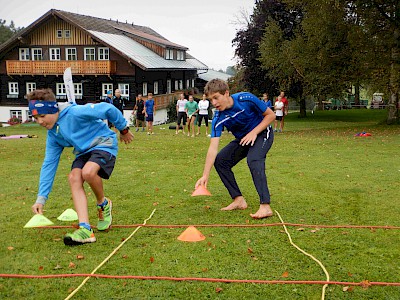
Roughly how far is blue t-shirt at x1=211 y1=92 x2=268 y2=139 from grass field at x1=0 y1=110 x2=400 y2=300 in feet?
4.38

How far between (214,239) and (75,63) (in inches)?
1708

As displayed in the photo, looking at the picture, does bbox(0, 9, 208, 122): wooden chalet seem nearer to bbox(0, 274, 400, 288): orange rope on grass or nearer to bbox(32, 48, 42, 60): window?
bbox(32, 48, 42, 60): window

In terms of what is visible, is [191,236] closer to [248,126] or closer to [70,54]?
[248,126]

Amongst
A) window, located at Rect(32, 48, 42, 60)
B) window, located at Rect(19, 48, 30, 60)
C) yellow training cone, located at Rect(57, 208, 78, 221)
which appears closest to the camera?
yellow training cone, located at Rect(57, 208, 78, 221)

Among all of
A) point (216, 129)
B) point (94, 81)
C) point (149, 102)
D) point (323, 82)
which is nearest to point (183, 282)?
point (216, 129)

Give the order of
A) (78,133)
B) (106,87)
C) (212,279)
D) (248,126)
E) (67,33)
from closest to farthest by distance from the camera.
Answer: (212,279) < (78,133) < (248,126) < (106,87) < (67,33)

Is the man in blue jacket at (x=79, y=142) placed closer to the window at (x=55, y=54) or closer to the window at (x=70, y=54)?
the window at (x=70, y=54)

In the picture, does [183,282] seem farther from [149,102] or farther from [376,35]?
[376,35]

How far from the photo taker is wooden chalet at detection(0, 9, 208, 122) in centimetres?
4691

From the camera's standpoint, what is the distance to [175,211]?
785cm

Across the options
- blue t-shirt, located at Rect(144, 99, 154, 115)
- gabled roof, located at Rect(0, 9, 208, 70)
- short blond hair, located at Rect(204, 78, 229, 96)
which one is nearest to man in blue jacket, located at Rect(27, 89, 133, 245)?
short blond hair, located at Rect(204, 78, 229, 96)

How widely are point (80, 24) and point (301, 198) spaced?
141ft

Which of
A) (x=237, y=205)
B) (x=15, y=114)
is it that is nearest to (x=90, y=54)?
(x=15, y=114)

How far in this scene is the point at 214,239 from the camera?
6.24 meters
